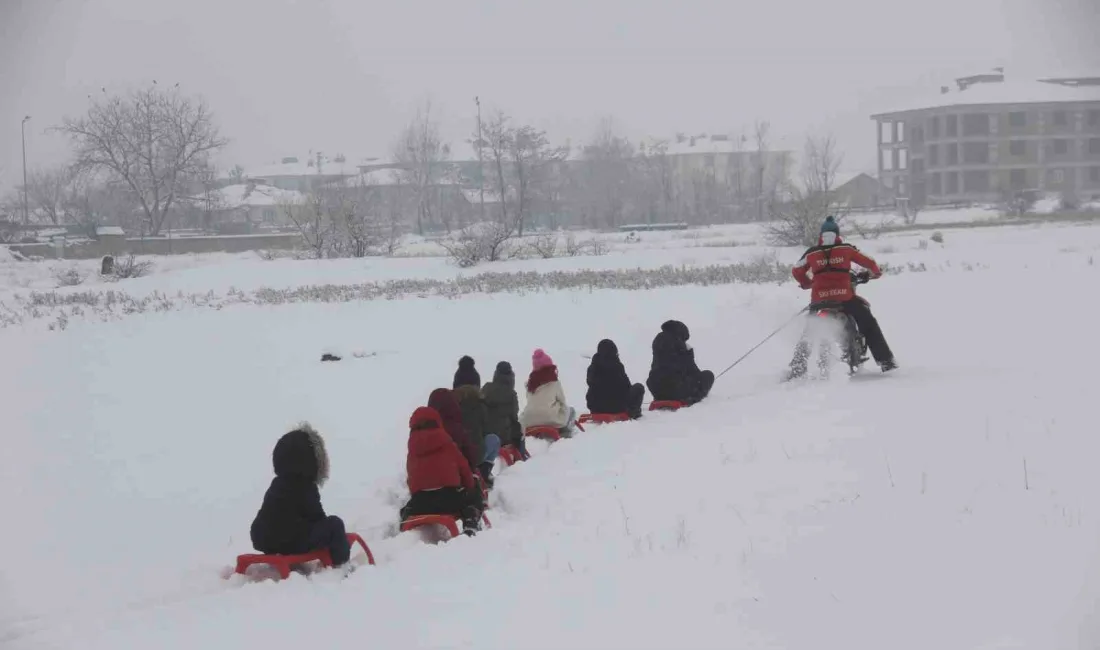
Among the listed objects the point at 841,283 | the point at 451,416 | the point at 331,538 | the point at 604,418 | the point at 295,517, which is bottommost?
the point at 604,418

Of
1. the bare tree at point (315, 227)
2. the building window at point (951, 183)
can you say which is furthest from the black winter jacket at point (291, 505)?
the building window at point (951, 183)

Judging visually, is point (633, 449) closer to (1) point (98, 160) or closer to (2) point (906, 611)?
(2) point (906, 611)

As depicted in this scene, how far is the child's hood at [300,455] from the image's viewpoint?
246 inches

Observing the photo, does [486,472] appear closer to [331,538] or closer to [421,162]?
[331,538]

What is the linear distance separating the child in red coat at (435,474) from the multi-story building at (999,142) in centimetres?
6367

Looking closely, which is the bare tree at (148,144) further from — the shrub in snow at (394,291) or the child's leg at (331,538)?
the child's leg at (331,538)

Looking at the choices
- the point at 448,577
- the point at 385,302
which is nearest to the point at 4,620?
the point at 448,577

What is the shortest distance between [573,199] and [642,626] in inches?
3667

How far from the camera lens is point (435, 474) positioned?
7.30 metres

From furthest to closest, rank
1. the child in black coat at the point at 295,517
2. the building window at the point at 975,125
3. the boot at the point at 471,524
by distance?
the building window at the point at 975,125 → the boot at the point at 471,524 → the child in black coat at the point at 295,517

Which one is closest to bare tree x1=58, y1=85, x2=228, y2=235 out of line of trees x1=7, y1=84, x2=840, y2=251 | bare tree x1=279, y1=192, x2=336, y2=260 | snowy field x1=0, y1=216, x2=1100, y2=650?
line of trees x1=7, y1=84, x2=840, y2=251

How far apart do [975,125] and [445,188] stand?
165 feet

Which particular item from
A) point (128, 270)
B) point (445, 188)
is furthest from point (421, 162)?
point (128, 270)

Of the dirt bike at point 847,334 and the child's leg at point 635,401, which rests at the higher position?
the dirt bike at point 847,334
